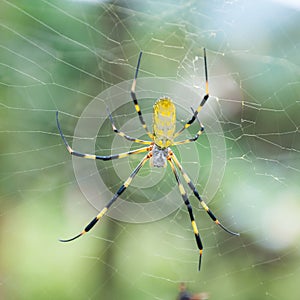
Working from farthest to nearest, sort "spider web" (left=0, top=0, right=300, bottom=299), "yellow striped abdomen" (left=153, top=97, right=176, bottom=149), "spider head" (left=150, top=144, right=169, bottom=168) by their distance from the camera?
"spider web" (left=0, top=0, right=300, bottom=299)
"spider head" (left=150, top=144, right=169, bottom=168)
"yellow striped abdomen" (left=153, top=97, right=176, bottom=149)

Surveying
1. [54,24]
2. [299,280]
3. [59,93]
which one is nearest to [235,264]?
[299,280]

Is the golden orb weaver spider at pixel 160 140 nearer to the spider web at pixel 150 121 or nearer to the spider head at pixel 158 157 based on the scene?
the spider head at pixel 158 157

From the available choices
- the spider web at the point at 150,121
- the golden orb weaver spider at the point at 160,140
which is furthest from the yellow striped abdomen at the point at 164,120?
the spider web at the point at 150,121

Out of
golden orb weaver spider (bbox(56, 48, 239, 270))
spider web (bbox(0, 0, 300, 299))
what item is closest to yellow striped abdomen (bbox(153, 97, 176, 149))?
golden orb weaver spider (bbox(56, 48, 239, 270))

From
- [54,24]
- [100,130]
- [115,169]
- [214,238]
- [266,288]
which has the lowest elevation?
[266,288]

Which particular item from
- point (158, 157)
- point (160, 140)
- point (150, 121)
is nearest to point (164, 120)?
point (160, 140)

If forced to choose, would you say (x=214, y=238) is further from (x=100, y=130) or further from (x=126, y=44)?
(x=126, y=44)

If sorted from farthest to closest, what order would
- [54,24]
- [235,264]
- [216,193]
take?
[235,264], [216,193], [54,24]

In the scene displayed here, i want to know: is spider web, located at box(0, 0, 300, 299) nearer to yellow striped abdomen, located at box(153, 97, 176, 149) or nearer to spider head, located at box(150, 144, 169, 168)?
spider head, located at box(150, 144, 169, 168)
